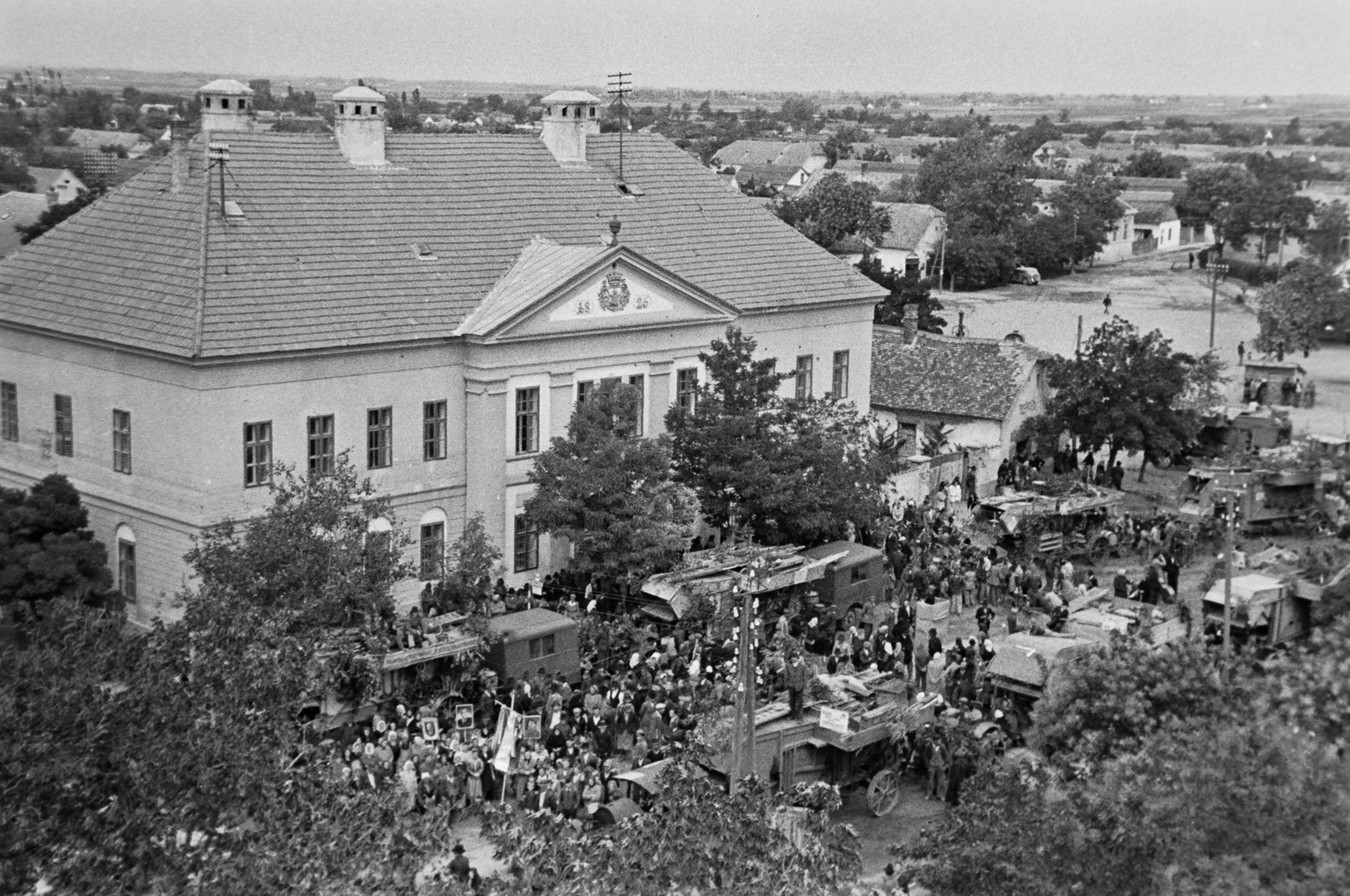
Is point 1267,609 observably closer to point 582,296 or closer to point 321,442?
point 582,296

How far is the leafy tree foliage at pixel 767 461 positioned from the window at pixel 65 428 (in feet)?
44.5

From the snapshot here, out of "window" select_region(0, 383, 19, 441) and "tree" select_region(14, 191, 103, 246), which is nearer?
"window" select_region(0, 383, 19, 441)

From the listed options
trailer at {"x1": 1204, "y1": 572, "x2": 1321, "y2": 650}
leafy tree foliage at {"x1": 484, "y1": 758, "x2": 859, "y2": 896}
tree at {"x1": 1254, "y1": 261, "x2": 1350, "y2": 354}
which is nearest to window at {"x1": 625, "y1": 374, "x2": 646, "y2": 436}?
tree at {"x1": 1254, "y1": 261, "x2": 1350, "y2": 354}

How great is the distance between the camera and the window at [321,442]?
1534 inches

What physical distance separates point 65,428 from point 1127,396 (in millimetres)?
27745

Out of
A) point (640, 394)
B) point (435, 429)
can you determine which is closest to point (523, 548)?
point (435, 429)

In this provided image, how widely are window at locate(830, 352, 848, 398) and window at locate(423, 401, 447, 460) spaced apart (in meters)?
13.9

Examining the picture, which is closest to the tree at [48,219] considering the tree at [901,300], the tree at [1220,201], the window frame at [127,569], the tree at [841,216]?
the tree at [901,300]

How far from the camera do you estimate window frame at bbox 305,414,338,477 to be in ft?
128

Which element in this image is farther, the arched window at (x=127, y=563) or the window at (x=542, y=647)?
the arched window at (x=127, y=563)

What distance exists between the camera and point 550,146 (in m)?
49.3

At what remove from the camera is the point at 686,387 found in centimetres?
4600

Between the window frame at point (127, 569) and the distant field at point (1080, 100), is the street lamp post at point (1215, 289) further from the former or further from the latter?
the window frame at point (127, 569)

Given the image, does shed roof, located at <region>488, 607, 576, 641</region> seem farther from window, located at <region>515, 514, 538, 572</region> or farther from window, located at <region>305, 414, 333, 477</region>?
window, located at <region>515, 514, 538, 572</region>
